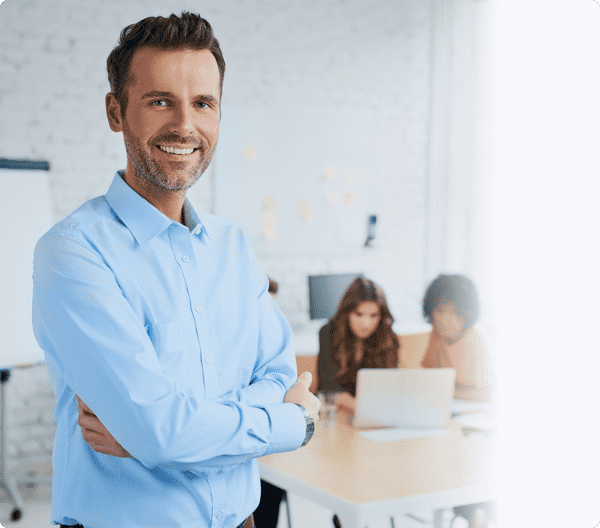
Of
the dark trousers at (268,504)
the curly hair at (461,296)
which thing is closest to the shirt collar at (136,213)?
the dark trousers at (268,504)

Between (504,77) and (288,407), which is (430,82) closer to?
(504,77)

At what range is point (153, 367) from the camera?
A: 3.37ft

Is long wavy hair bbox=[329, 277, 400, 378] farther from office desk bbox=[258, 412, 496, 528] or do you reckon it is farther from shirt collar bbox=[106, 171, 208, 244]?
shirt collar bbox=[106, 171, 208, 244]

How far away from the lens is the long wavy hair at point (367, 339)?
3.15 meters

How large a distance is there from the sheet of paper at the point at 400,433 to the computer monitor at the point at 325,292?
205 cm

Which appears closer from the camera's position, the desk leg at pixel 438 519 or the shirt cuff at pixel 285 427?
the shirt cuff at pixel 285 427

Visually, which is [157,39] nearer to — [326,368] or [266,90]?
[326,368]

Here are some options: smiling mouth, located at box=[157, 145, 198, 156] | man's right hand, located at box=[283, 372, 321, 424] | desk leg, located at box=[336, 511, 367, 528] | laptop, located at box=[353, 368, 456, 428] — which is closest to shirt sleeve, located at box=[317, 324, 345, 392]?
laptop, located at box=[353, 368, 456, 428]

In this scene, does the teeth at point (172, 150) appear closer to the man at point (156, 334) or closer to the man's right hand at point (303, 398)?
the man at point (156, 334)

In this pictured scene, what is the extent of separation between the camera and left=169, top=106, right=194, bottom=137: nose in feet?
3.69

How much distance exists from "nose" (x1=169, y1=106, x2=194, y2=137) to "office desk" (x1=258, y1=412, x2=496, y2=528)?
1.08 m

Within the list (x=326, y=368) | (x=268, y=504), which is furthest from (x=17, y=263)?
(x=268, y=504)

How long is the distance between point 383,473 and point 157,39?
1.39 meters

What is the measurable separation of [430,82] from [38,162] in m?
3.06
